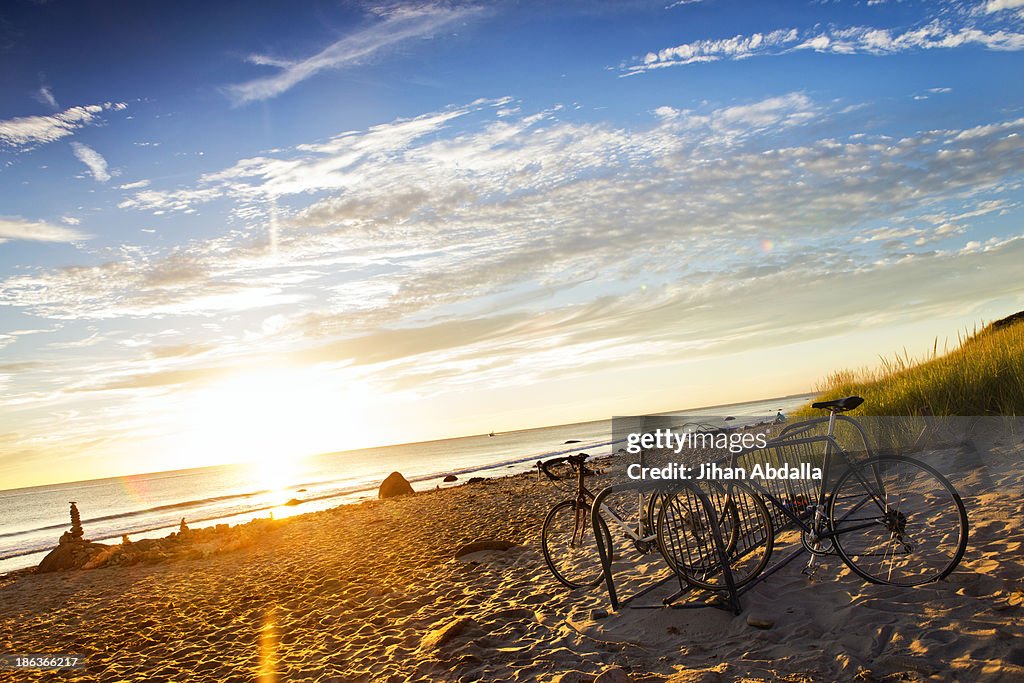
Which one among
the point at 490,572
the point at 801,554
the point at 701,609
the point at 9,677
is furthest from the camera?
the point at 490,572

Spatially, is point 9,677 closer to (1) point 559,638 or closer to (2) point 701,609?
(1) point 559,638

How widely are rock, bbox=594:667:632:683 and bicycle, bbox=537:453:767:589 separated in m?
1.34

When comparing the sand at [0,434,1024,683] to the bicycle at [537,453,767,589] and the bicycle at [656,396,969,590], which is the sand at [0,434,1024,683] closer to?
the bicycle at [656,396,969,590]

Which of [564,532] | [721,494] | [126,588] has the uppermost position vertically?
[721,494]

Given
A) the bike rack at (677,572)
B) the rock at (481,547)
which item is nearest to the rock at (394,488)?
the rock at (481,547)

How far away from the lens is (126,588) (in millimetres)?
12656

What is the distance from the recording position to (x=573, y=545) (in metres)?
7.67

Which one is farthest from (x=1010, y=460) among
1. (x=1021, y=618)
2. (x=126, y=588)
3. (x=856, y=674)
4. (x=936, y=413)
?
(x=126, y=588)

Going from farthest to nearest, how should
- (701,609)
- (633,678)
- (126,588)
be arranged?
(126,588) < (701,609) < (633,678)

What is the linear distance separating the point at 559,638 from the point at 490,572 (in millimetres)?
3416

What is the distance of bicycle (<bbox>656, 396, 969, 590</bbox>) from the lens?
559 centimetres

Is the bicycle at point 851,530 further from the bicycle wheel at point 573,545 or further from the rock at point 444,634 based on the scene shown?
the rock at point 444,634

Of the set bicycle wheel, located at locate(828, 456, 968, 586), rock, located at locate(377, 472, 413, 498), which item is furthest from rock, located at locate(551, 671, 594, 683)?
rock, located at locate(377, 472, 413, 498)

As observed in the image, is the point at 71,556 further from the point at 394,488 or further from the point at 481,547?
the point at 481,547
